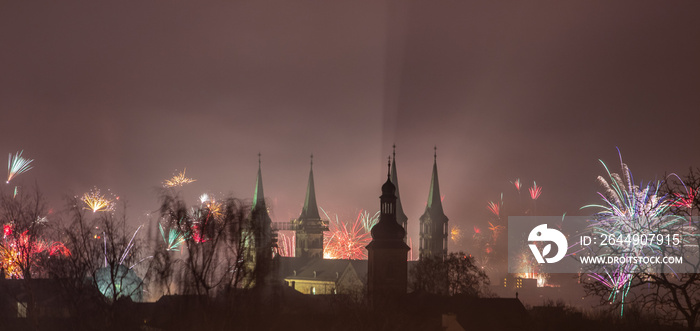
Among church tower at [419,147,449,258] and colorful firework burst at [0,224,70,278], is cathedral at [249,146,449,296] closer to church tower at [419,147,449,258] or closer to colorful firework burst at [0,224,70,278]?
church tower at [419,147,449,258]

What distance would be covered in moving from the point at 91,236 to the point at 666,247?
38.3 m

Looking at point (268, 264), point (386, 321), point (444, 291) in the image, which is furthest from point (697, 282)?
point (444, 291)

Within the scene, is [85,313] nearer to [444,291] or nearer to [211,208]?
[211,208]

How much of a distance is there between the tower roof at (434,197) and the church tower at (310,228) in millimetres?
21307

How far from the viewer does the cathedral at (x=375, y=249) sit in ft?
278

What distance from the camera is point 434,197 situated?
135375mm

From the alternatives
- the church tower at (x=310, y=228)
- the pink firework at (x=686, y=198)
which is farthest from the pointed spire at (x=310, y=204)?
the pink firework at (x=686, y=198)

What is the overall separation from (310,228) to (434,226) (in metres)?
25.4

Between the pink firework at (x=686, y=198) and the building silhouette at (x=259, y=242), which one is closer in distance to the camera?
the pink firework at (x=686, y=198)

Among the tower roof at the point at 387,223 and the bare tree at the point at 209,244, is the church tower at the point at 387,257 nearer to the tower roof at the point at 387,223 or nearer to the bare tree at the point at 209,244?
the tower roof at the point at 387,223

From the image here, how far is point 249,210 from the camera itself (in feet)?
182

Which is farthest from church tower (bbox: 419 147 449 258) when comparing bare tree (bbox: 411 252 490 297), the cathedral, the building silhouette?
the building silhouette

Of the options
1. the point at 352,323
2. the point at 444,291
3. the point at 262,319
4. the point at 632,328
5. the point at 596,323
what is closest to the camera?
the point at 262,319

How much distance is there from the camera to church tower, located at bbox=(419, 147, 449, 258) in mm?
132875
